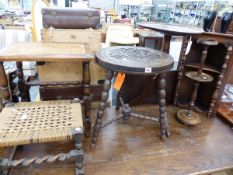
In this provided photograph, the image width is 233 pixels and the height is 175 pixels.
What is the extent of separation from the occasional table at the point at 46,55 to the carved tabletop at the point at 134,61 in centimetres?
10

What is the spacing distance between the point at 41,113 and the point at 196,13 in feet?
12.5

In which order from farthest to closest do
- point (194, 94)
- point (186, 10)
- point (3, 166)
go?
point (186, 10), point (194, 94), point (3, 166)

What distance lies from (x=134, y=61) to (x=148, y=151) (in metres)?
0.57

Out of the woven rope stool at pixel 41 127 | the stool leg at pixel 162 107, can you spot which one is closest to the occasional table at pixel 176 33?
the stool leg at pixel 162 107

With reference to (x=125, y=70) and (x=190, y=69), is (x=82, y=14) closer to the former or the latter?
(x=125, y=70)

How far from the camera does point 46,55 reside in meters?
1.00

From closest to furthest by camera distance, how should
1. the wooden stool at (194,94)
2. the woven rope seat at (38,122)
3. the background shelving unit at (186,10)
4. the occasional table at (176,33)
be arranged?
the woven rope seat at (38,122), the occasional table at (176,33), the wooden stool at (194,94), the background shelving unit at (186,10)

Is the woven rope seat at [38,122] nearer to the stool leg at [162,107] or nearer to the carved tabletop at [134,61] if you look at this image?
the carved tabletop at [134,61]

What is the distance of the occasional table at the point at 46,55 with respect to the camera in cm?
98

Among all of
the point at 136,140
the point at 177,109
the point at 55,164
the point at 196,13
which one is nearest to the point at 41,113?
the point at 55,164

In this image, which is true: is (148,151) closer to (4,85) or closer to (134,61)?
(134,61)

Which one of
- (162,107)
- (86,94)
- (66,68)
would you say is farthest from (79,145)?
(66,68)

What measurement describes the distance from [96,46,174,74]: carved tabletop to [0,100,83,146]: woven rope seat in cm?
30

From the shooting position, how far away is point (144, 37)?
6.01ft
